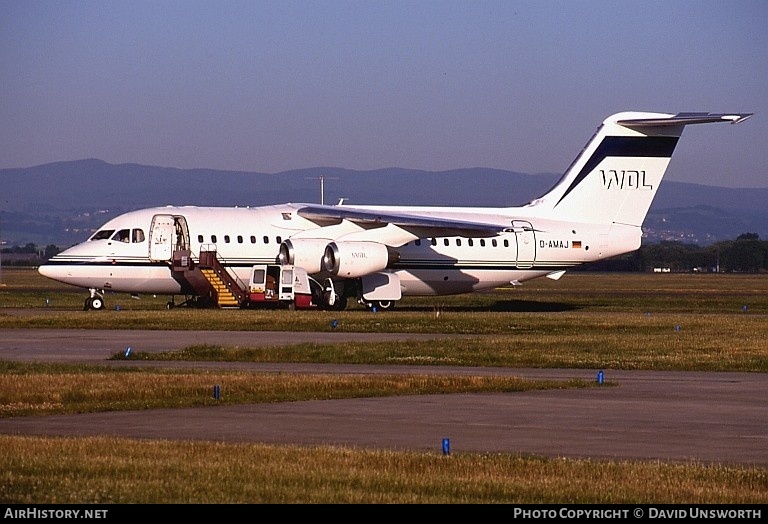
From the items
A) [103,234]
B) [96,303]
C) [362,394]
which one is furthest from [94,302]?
[362,394]

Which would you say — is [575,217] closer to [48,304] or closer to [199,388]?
[48,304]

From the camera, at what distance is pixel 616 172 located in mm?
52094

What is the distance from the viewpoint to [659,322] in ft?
135

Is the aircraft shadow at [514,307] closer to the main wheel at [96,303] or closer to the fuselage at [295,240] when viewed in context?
the fuselage at [295,240]

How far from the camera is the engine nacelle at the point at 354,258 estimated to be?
46.7 m

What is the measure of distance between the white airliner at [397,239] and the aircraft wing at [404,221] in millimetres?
49

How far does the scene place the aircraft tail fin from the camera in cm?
5175

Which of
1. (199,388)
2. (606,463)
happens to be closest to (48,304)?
(199,388)

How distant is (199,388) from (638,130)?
33268 mm

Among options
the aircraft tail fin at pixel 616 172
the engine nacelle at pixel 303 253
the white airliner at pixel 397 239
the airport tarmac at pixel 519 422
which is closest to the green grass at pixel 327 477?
the airport tarmac at pixel 519 422

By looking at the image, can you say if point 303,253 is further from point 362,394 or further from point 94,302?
point 362,394

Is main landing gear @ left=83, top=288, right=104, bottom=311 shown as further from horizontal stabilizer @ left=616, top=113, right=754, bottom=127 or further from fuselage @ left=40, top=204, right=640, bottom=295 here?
horizontal stabilizer @ left=616, top=113, right=754, bottom=127

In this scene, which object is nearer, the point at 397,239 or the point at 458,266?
the point at 397,239

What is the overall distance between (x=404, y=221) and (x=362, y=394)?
2549 centimetres
